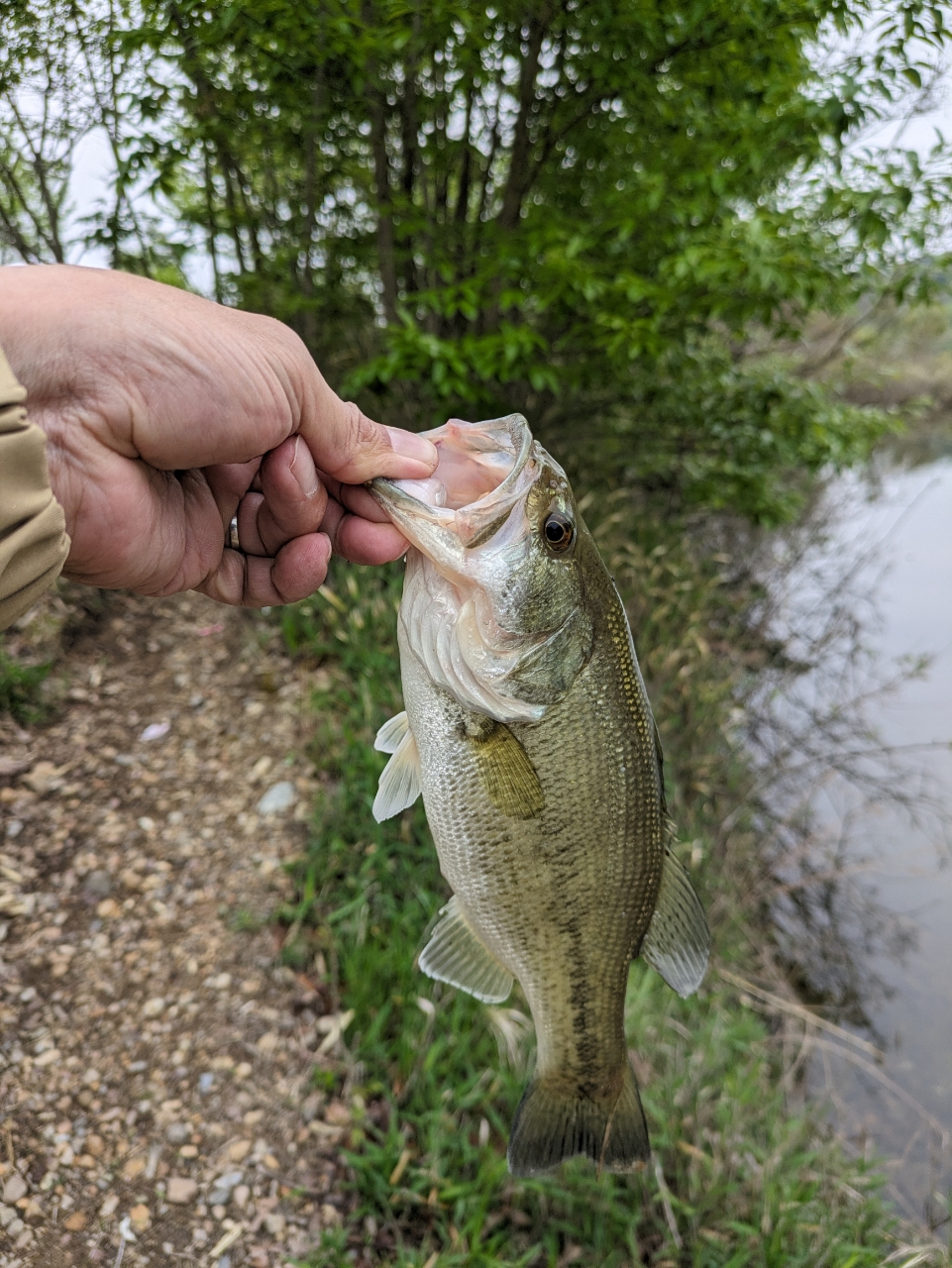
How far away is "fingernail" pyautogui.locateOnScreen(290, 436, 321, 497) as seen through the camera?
1692mm

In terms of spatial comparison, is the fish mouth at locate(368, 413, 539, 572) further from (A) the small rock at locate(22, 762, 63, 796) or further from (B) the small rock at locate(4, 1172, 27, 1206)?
(A) the small rock at locate(22, 762, 63, 796)

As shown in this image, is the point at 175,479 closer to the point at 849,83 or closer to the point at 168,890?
the point at 168,890

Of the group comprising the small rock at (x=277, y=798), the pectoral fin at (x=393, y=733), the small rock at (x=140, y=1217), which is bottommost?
the small rock at (x=140, y=1217)

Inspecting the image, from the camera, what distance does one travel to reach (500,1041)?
2879mm

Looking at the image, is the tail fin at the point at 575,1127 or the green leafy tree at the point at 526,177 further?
the green leafy tree at the point at 526,177

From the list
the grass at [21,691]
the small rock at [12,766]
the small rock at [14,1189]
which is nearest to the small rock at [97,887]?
the small rock at [12,766]

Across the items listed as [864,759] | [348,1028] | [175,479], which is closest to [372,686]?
[348,1028]

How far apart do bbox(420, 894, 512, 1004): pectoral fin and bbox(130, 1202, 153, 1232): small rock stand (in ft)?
4.31

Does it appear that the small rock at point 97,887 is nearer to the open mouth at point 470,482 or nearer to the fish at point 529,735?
the fish at point 529,735

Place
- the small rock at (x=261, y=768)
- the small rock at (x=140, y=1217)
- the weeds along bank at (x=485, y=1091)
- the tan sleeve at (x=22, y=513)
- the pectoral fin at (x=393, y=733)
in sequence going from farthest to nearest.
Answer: the small rock at (x=261, y=768), the weeds along bank at (x=485, y=1091), the small rock at (x=140, y=1217), the pectoral fin at (x=393, y=733), the tan sleeve at (x=22, y=513)

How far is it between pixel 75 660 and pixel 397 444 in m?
3.02

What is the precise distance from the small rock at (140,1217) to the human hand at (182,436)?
1.84 m

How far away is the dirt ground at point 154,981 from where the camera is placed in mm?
2295

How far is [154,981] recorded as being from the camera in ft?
9.35
